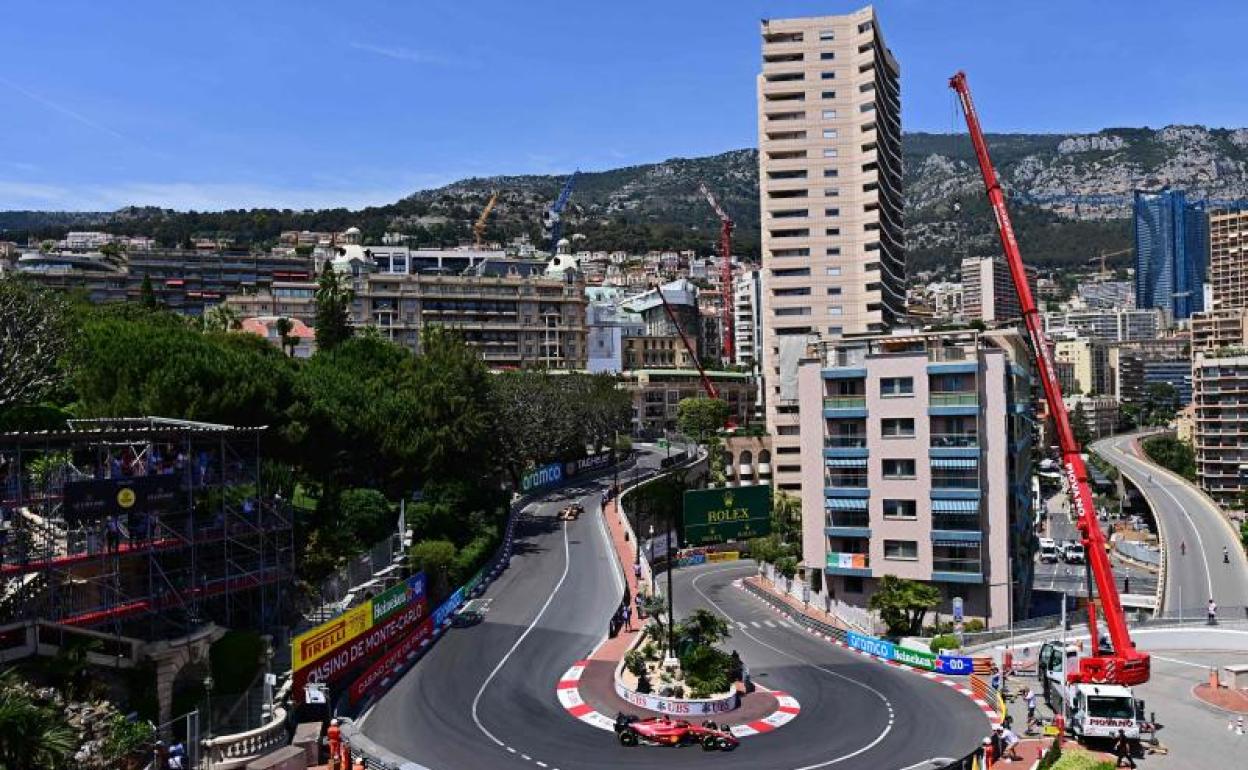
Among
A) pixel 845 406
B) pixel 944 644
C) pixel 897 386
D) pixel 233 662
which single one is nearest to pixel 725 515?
pixel 845 406

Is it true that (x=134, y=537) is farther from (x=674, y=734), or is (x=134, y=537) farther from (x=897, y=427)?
(x=897, y=427)

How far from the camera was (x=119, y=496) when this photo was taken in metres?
36.7

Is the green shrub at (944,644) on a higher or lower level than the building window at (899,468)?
lower

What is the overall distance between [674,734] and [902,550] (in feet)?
97.1

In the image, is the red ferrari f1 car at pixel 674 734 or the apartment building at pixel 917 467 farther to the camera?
the apartment building at pixel 917 467

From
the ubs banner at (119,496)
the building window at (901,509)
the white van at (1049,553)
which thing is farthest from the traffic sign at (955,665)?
the white van at (1049,553)

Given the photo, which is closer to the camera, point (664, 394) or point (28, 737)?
point (28, 737)

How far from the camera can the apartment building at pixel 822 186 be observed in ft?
380

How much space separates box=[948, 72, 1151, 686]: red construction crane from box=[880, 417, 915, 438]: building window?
8.60 m

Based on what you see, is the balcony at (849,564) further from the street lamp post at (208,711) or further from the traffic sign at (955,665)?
the street lamp post at (208,711)

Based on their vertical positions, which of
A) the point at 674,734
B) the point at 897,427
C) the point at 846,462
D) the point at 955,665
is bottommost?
the point at 955,665

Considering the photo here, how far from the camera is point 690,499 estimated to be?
83812 millimetres

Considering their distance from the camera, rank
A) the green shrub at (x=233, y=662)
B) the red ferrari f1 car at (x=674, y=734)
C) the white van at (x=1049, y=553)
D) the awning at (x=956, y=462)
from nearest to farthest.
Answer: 1. the red ferrari f1 car at (x=674, y=734)
2. the green shrub at (x=233, y=662)
3. the awning at (x=956, y=462)
4. the white van at (x=1049, y=553)

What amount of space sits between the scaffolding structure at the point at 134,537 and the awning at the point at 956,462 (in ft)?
124
